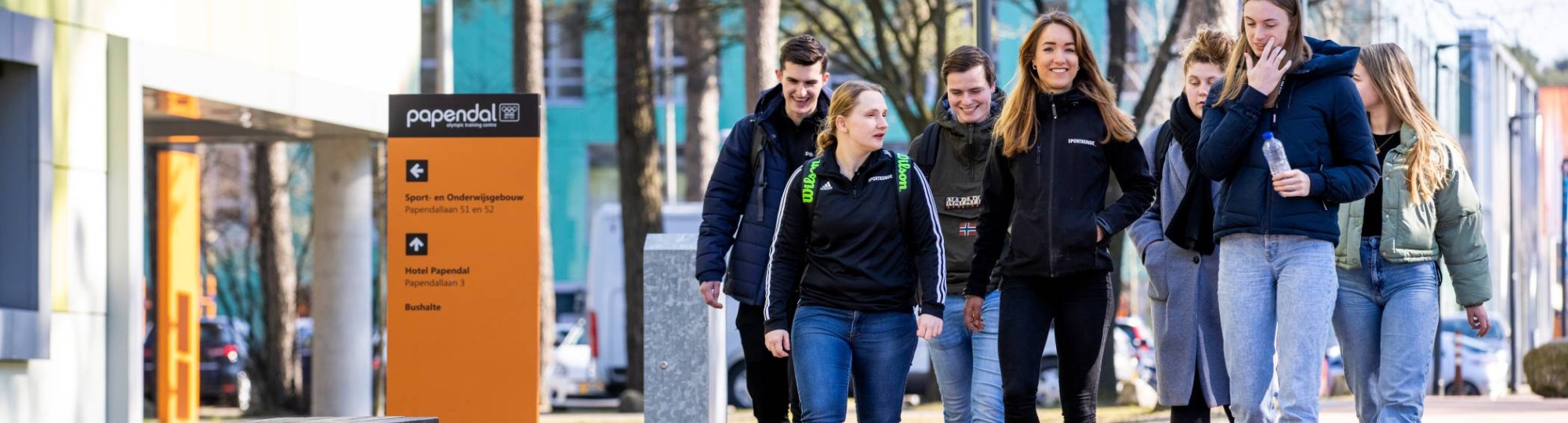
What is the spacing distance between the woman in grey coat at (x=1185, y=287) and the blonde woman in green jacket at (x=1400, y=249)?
1.65 ft

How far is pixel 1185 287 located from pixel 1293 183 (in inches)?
59.5

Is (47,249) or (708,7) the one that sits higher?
(708,7)

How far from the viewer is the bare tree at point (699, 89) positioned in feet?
78.5

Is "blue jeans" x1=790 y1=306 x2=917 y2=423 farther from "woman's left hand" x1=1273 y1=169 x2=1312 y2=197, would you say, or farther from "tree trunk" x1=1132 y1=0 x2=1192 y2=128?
"tree trunk" x1=1132 y1=0 x2=1192 y2=128

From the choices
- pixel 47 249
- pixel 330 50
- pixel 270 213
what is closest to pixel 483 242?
pixel 47 249

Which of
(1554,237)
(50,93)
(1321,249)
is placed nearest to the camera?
(1321,249)

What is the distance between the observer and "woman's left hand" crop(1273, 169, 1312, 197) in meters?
6.06

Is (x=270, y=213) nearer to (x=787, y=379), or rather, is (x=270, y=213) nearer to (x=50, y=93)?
(x=50, y=93)

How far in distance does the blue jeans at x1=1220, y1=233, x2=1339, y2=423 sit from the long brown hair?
46cm

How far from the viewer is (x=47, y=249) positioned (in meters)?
10.3

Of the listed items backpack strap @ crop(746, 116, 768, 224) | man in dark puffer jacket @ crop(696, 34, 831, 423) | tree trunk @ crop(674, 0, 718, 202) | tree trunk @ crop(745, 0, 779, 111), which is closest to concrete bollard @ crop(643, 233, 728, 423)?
man in dark puffer jacket @ crop(696, 34, 831, 423)

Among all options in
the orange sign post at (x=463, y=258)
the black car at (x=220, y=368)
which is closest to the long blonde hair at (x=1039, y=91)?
the orange sign post at (x=463, y=258)

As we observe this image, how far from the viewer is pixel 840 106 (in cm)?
688

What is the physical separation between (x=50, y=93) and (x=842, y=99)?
5252mm
